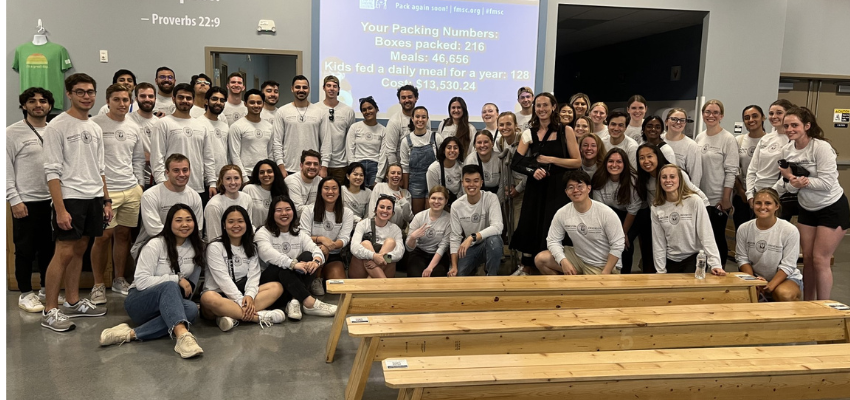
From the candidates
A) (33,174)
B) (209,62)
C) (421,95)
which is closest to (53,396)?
(33,174)

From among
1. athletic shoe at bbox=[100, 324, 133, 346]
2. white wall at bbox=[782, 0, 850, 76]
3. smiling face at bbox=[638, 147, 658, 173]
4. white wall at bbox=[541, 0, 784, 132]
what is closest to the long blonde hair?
smiling face at bbox=[638, 147, 658, 173]

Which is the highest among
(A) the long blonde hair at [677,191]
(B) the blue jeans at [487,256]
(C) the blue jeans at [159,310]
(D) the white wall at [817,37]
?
(D) the white wall at [817,37]

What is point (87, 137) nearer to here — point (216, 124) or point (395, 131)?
point (216, 124)

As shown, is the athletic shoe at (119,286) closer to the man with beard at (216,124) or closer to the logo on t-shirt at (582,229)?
the man with beard at (216,124)

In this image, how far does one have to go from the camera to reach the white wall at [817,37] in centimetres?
785

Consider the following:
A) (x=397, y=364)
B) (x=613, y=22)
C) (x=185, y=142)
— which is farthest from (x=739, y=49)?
(x=397, y=364)

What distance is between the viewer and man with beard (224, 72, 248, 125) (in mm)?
5395

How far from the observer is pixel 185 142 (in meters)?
4.58

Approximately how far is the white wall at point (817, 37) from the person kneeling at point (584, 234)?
5268 millimetres

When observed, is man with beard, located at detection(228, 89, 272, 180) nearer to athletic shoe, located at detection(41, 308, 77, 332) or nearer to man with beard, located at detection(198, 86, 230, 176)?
man with beard, located at detection(198, 86, 230, 176)

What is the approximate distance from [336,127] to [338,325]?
2.59m

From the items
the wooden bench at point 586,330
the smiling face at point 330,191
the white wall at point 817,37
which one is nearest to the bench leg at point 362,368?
the wooden bench at point 586,330

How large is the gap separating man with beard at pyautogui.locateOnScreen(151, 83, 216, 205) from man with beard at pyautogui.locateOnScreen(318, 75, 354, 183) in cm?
110

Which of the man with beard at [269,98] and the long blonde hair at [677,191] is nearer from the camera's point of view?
the long blonde hair at [677,191]
